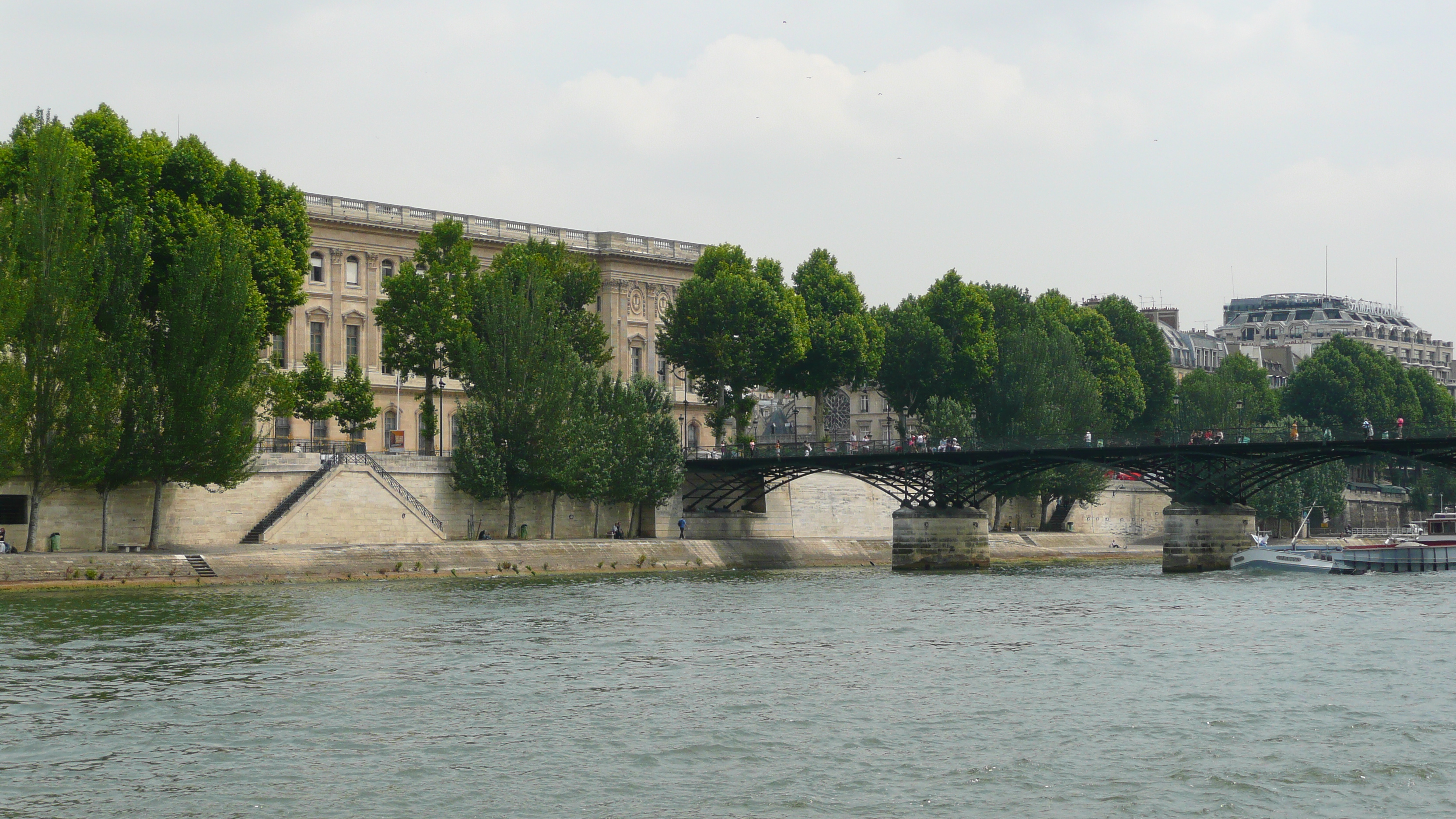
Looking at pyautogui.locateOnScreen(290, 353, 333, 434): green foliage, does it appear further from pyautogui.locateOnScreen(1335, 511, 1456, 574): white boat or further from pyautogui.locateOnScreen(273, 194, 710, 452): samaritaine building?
pyautogui.locateOnScreen(1335, 511, 1456, 574): white boat

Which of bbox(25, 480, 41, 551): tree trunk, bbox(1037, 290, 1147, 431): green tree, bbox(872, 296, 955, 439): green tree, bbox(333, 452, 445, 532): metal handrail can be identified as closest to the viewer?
bbox(25, 480, 41, 551): tree trunk

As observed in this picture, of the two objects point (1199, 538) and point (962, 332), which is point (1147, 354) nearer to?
point (962, 332)

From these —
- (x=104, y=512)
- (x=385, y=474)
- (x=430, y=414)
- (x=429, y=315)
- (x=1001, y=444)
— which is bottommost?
(x=104, y=512)

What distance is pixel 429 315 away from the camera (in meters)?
80.3

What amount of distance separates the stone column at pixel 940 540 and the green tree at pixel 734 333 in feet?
41.4

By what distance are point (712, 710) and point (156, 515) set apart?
38.2 m

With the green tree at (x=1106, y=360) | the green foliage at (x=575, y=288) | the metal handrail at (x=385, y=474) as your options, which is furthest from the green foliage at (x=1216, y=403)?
the metal handrail at (x=385, y=474)

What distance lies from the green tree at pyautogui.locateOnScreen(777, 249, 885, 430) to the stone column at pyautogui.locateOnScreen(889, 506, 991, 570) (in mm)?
14561

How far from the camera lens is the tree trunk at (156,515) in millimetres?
64062

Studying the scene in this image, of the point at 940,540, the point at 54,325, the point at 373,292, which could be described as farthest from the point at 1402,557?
the point at 54,325

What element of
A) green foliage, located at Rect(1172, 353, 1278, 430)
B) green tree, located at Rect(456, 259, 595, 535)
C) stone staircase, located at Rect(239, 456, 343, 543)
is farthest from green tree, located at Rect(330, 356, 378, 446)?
green foliage, located at Rect(1172, 353, 1278, 430)

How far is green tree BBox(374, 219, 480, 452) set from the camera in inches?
3162

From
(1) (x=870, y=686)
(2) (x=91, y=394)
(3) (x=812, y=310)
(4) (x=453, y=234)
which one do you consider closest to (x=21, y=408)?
(2) (x=91, y=394)

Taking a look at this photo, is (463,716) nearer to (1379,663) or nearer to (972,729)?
(972,729)
